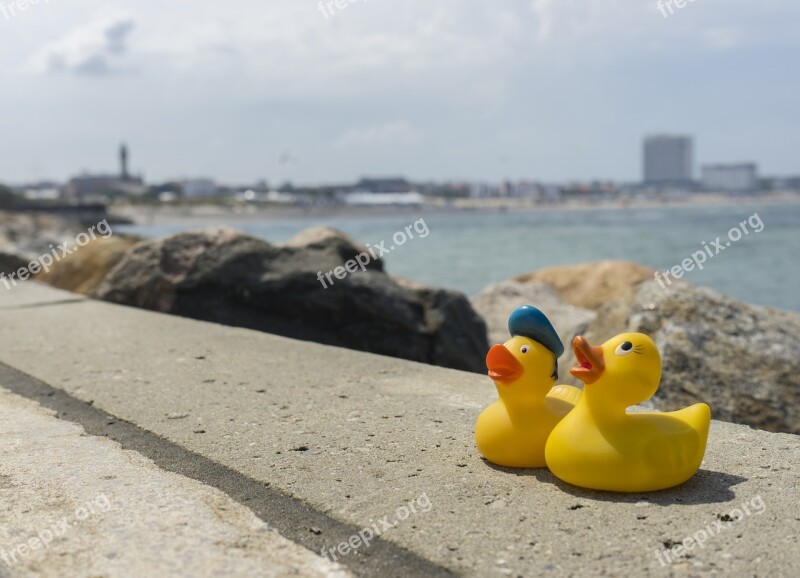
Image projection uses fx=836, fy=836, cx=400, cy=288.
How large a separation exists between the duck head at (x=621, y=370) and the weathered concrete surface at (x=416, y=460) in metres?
0.33

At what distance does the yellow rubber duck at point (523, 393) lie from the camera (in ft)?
9.55

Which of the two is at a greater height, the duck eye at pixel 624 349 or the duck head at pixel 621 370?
the duck eye at pixel 624 349

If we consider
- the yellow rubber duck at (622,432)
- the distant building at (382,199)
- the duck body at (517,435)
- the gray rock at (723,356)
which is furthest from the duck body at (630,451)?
the distant building at (382,199)

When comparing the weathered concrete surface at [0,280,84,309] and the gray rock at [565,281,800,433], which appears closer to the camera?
the gray rock at [565,281,800,433]

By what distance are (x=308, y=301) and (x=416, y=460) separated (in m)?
3.92

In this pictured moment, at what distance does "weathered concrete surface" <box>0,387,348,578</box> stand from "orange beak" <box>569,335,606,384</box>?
1038 millimetres

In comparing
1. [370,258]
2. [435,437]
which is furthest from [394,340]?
[435,437]

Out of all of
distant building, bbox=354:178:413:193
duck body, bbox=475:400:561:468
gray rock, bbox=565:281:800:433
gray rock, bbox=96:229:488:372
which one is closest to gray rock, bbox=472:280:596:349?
gray rock, bbox=96:229:488:372

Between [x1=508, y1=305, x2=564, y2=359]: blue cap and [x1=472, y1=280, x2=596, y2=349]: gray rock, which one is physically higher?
[x1=508, y1=305, x2=564, y2=359]: blue cap

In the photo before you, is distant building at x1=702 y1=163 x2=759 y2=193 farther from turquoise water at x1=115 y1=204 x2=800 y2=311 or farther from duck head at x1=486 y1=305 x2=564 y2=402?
duck head at x1=486 y1=305 x2=564 y2=402

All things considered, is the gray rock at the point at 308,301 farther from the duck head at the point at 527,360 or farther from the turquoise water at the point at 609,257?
the turquoise water at the point at 609,257

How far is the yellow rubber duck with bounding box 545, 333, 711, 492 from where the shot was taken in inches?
105

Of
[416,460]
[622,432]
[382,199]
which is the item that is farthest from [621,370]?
[382,199]

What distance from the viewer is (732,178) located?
573 ft
